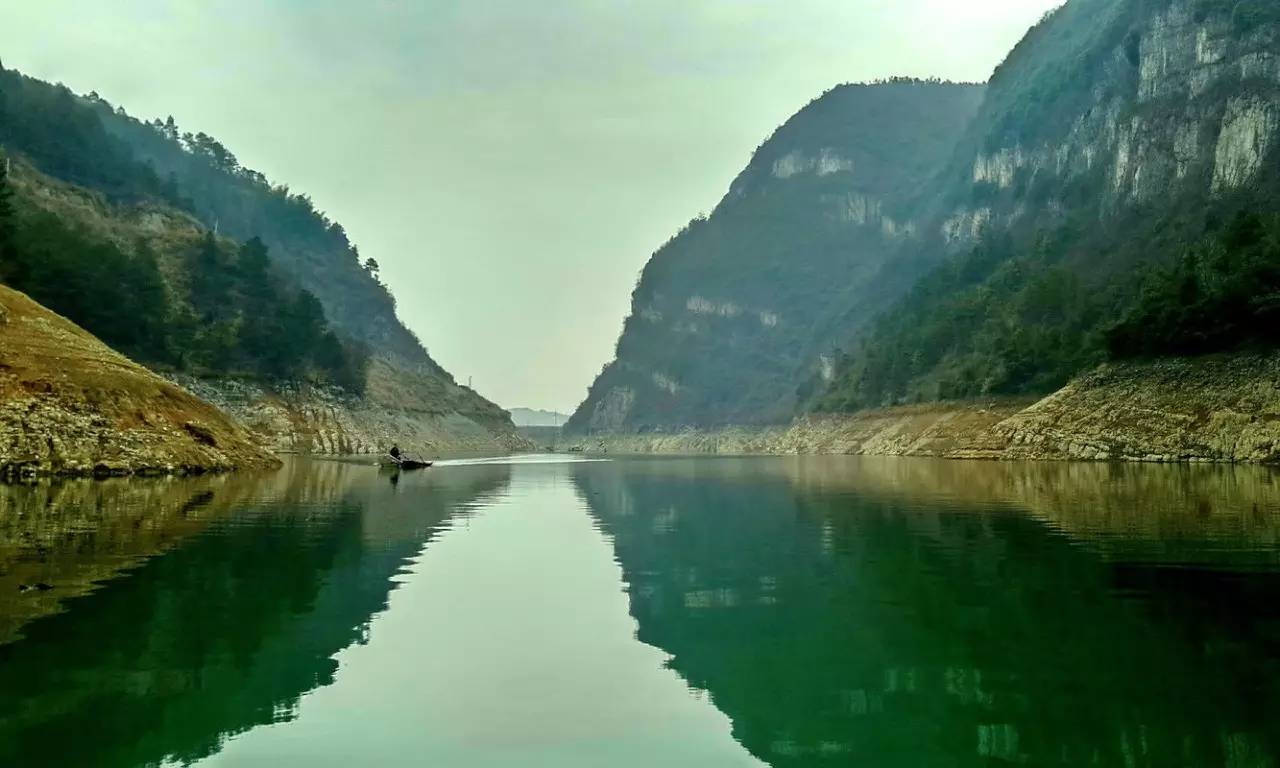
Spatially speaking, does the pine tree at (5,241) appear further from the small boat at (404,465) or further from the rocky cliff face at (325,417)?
the small boat at (404,465)

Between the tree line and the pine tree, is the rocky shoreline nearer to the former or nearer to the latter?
the pine tree

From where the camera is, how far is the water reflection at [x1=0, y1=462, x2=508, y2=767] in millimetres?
10836

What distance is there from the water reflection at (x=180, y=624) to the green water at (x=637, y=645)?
0.06 metres

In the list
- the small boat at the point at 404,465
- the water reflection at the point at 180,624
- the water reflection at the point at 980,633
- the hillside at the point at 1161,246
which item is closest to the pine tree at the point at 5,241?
the small boat at the point at 404,465

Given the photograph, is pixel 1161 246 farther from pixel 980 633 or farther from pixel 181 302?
pixel 980 633

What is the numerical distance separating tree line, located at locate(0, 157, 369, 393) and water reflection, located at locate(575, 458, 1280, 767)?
267 ft

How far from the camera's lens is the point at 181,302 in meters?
136

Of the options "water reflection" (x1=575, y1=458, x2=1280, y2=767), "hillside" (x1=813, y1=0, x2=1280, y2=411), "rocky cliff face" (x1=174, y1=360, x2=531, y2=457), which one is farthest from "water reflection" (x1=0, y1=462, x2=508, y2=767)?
"hillside" (x1=813, y1=0, x2=1280, y2=411)

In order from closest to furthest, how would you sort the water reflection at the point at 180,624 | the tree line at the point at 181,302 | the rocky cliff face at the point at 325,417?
the water reflection at the point at 180,624 < the tree line at the point at 181,302 < the rocky cliff face at the point at 325,417

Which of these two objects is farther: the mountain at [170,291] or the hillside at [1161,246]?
the mountain at [170,291]

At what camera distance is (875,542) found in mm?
28672

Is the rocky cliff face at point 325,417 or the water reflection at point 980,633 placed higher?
the rocky cliff face at point 325,417

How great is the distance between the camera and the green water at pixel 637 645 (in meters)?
10.7

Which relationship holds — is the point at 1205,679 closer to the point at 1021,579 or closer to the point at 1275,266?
the point at 1021,579
